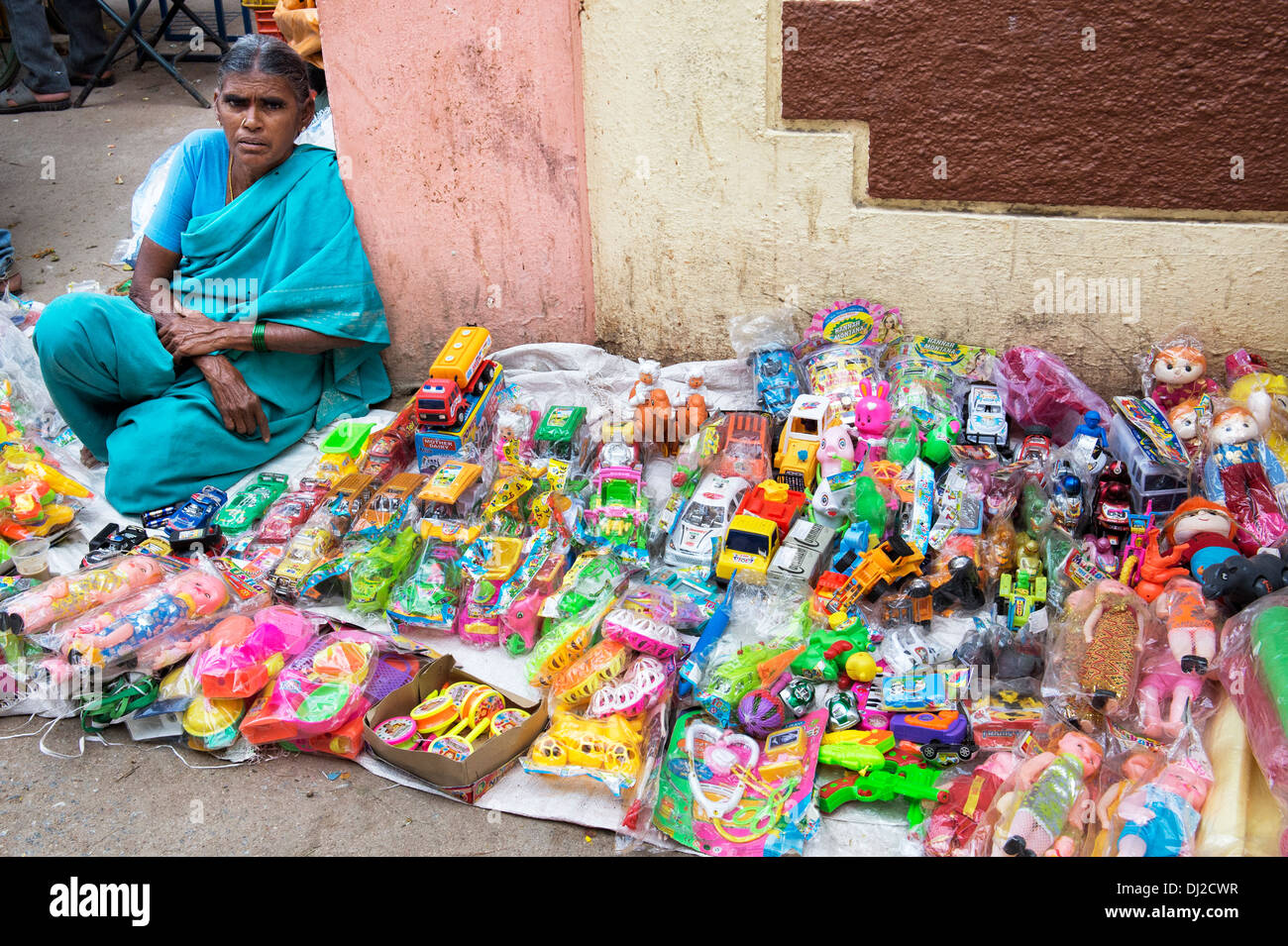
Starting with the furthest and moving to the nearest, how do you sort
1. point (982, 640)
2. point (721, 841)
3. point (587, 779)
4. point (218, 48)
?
point (218, 48), point (982, 640), point (587, 779), point (721, 841)

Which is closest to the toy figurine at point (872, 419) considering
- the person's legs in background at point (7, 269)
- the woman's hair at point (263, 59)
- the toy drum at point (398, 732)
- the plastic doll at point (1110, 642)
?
the plastic doll at point (1110, 642)

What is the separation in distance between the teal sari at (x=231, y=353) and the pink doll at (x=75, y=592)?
0.57 meters

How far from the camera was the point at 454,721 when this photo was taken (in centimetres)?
274

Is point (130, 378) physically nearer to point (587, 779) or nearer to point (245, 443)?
point (245, 443)

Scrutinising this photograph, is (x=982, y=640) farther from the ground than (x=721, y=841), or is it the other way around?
(x=982, y=640)

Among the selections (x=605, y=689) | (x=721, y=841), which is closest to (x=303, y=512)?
(x=605, y=689)

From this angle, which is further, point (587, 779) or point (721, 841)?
point (587, 779)

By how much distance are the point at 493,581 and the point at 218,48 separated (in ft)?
23.2

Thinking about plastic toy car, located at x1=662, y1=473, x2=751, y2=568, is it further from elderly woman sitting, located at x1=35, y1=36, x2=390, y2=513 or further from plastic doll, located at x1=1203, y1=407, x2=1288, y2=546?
elderly woman sitting, located at x1=35, y1=36, x2=390, y2=513

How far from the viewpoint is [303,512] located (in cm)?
350

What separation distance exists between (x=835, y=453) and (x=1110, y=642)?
1.05 metres

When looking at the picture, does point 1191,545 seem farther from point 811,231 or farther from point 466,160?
point 466,160

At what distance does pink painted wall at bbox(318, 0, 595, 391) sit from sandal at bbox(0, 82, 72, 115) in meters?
4.69

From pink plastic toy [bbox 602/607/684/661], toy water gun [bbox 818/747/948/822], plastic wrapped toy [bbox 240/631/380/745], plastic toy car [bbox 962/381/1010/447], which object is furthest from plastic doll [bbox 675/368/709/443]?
toy water gun [bbox 818/747/948/822]
